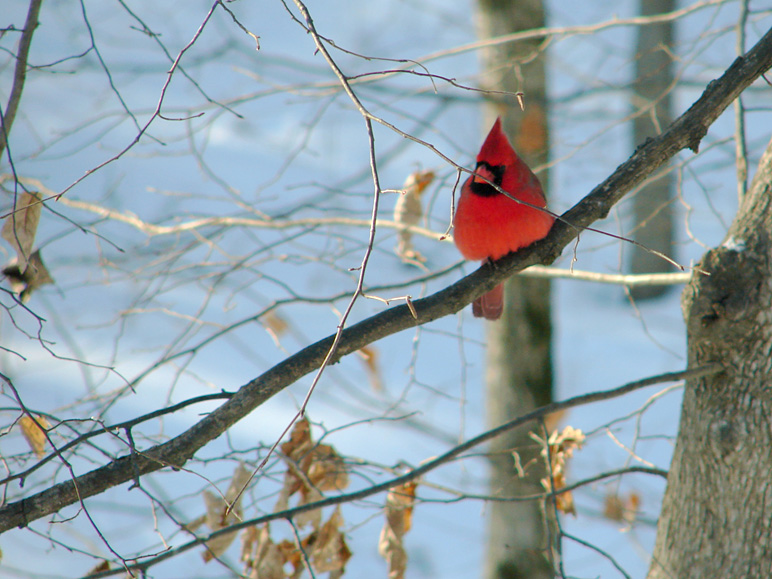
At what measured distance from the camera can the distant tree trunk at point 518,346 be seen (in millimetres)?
3553

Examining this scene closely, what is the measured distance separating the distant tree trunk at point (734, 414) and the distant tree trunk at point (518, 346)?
6.35 feet

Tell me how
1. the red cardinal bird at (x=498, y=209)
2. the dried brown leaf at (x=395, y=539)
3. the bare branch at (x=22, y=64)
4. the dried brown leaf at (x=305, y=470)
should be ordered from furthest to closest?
the dried brown leaf at (x=395, y=539) → the red cardinal bird at (x=498, y=209) → the dried brown leaf at (x=305, y=470) → the bare branch at (x=22, y=64)

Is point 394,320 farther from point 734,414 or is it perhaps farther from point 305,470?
point 734,414

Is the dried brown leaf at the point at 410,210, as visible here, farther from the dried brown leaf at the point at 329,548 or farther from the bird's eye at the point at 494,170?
the dried brown leaf at the point at 329,548

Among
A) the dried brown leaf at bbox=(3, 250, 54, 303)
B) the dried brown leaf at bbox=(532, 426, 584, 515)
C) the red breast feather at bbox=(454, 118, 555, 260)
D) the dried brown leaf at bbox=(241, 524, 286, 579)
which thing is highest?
the red breast feather at bbox=(454, 118, 555, 260)

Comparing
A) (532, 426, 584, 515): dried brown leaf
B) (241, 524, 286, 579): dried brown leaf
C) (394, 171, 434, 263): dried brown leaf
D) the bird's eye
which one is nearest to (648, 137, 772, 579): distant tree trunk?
(532, 426, 584, 515): dried brown leaf

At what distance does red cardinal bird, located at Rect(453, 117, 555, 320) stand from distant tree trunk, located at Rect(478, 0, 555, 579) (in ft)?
4.94

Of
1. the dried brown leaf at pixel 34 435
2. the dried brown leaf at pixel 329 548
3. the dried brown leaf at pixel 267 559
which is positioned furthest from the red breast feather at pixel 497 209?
the dried brown leaf at pixel 34 435

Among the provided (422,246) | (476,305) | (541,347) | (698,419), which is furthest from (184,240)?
(422,246)

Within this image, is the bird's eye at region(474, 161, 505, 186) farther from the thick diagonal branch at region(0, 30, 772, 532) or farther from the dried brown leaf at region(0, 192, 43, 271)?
the dried brown leaf at region(0, 192, 43, 271)

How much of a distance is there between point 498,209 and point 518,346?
1.76 meters

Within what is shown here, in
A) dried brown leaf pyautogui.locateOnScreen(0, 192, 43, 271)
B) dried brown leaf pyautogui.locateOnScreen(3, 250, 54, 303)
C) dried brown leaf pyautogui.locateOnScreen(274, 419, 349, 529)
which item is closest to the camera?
dried brown leaf pyautogui.locateOnScreen(0, 192, 43, 271)

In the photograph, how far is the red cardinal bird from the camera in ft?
6.40

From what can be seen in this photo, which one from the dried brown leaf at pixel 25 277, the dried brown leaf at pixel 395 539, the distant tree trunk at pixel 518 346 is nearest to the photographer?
the dried brown leaf at pixel 25 277
